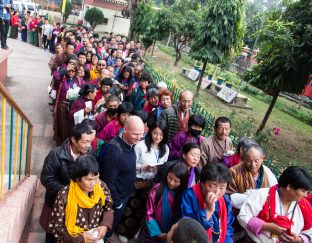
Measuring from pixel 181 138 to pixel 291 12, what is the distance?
576 cm

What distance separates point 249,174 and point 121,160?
1.30 metres

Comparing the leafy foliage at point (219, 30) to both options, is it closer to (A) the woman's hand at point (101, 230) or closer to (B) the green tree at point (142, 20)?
(B) the green tree at point (142, 20)

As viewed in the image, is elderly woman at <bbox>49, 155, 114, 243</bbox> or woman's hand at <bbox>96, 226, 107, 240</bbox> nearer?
elderly woman at <bbox>49, 155, 114, 243</bbox>

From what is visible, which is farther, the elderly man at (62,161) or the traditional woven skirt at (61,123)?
the traditional woven skirt at (61,123)

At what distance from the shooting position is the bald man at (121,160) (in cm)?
284

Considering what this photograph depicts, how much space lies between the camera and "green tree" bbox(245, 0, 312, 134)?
274 inches

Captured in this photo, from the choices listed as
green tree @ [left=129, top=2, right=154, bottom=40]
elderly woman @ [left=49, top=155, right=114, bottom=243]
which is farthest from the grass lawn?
green tree @ [left=129, top=2, right=154, bottom=40]

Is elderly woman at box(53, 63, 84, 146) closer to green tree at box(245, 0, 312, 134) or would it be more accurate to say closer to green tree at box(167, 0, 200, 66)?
green tree at box(245, 0, 312, 134)

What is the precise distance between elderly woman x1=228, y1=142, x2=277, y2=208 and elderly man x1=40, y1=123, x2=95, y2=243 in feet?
4.95

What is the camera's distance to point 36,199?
394 cm

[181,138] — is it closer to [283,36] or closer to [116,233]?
[116,233]

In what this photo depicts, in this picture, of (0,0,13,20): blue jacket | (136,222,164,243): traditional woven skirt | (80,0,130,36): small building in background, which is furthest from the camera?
(80,0,130,36): small building in background

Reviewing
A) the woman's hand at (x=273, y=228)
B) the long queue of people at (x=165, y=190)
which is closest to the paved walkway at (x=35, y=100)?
the long queue of people at (x=165, y=190)

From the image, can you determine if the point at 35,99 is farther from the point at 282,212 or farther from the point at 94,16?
the point at 94,16
